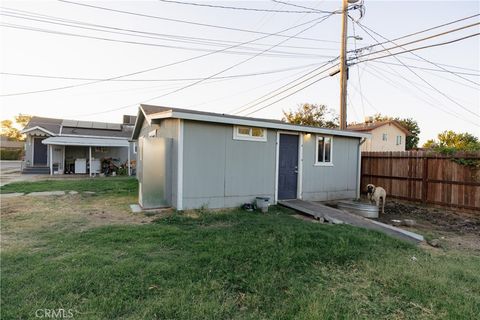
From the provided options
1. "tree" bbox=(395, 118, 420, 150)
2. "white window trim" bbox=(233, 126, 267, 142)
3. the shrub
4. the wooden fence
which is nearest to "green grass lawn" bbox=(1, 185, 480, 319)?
"white window trim" bbox=(233, 126, 267, 142)

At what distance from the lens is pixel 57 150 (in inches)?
661

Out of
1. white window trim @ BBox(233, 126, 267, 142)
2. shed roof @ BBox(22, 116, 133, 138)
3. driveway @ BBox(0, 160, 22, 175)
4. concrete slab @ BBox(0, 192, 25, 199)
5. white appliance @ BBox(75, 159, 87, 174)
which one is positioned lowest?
concrete slab @ BBox(0, 192, 25, 199)

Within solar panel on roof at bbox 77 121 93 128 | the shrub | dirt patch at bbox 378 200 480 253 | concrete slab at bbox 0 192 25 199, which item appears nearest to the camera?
dirt patch at bbox 378 200 480 253

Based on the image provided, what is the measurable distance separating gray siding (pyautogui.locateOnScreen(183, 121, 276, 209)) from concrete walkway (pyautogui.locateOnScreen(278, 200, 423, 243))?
0.93 meters

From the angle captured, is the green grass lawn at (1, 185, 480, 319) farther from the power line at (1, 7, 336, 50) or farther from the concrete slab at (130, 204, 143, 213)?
the power line at (1, 7, 336, 50)

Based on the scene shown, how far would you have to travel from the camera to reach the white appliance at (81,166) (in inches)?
653

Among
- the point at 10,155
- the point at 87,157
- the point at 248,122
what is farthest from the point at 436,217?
the point at 10,155

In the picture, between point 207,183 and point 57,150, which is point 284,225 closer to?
point 207,183

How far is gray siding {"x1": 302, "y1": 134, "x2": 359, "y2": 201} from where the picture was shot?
27.8 ft

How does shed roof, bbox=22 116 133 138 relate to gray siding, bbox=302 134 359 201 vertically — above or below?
above

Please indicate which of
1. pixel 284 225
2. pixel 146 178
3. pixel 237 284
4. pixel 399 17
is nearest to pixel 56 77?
pixel 146 178

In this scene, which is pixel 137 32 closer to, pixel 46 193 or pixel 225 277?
pixel 46 193

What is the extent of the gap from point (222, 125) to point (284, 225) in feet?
10.4

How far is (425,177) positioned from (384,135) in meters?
17.6
